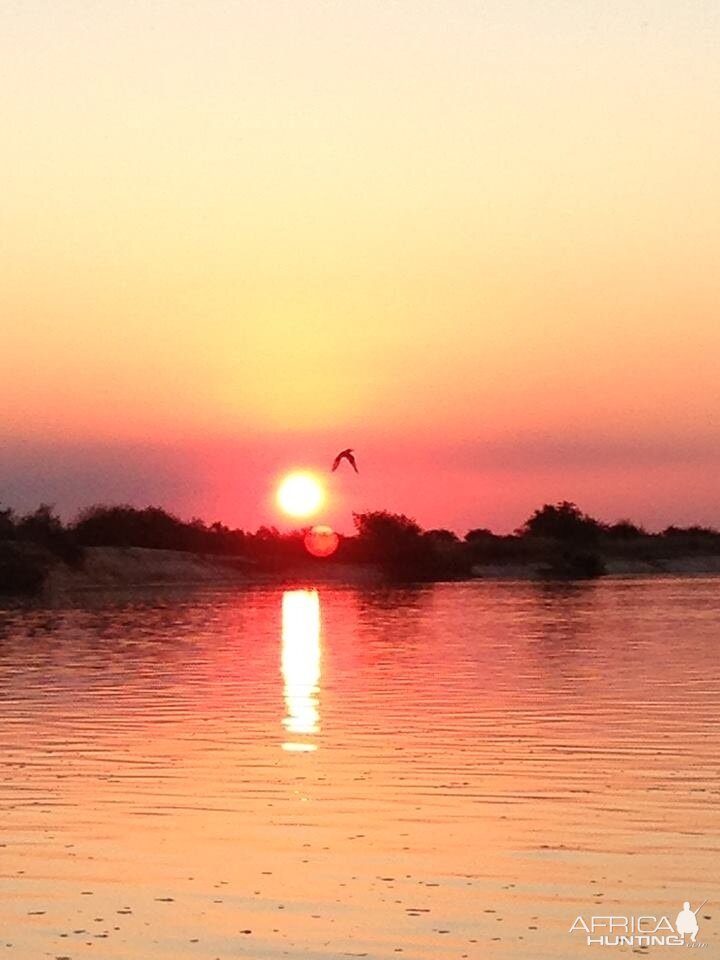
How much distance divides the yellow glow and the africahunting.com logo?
10237 millimetres

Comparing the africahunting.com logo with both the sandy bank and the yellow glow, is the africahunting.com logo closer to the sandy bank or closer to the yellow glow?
the yellow glow

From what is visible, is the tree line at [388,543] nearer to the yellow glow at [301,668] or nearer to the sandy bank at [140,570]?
the sandy bank at [140,570]

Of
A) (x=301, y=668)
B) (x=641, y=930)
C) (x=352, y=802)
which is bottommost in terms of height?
(x=641, y=930)

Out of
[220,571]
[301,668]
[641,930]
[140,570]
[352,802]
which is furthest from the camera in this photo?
[220,571]

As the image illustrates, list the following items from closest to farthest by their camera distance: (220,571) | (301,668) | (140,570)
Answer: (301,668) < (140,570) < (220,571)

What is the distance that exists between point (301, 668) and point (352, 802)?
771 inches

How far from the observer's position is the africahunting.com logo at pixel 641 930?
1242cm

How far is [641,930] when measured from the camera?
41.9 feet

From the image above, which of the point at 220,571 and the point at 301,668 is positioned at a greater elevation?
the point at 220,571

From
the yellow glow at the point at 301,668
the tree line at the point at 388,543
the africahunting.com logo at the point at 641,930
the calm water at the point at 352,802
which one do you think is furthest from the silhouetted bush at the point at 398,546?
the africahunting.com logo at the point at 641,930

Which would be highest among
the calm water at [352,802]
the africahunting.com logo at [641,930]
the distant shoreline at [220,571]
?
the distant shoreline at [220,571]

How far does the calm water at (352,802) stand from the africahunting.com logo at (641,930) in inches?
6.8

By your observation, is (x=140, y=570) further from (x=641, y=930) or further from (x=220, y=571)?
(x=641, y=930)

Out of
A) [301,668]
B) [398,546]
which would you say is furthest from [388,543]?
[301,668]
